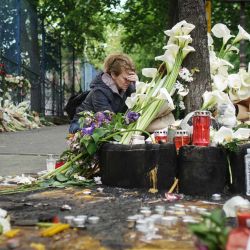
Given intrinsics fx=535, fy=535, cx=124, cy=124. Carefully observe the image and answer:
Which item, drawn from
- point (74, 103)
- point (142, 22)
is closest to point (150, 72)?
point (74, 103)

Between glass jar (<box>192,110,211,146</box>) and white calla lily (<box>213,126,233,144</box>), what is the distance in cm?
13

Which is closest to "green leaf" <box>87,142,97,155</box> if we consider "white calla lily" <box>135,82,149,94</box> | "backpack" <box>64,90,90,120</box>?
"white calla lily" <box>135,82,149,94</box>

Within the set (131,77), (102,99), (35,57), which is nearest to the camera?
(102,99)

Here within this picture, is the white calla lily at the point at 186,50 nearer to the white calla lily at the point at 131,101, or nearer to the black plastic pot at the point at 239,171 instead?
the white calla lily at the point at 131,101

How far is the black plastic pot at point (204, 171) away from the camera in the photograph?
3.62 m

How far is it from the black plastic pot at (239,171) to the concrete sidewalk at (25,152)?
2.34m

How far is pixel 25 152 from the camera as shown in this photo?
23.3 feet

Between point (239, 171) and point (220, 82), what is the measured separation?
105 centimetres

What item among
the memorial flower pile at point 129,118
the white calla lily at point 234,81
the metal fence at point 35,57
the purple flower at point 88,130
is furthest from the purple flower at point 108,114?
the metal fence at point 35,57

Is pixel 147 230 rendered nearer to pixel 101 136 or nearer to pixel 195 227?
pixel 195 227

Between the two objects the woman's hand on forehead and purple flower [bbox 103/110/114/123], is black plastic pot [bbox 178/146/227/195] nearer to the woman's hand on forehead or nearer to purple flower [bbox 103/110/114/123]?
purple flower [bbox 103/110/114/123]

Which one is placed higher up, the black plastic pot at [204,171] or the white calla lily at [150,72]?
the white calla lily at [150,72]

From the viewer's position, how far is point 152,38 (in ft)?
54.7

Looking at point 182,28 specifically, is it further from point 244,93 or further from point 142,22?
point 142,22
